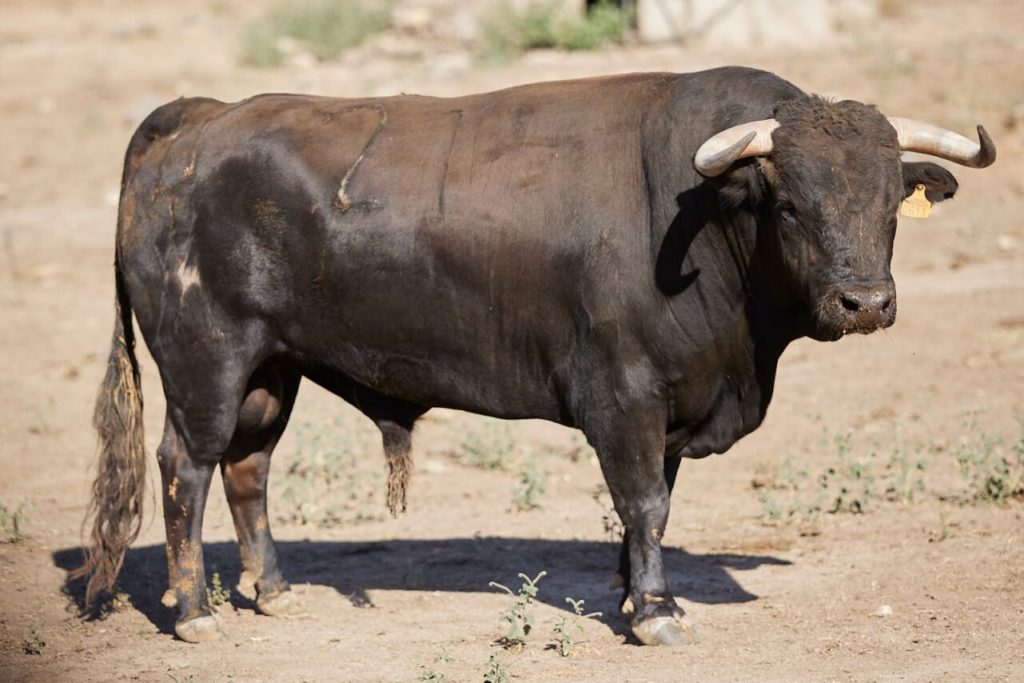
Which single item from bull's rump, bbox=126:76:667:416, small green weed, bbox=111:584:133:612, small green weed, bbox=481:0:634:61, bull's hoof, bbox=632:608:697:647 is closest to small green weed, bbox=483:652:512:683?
bull's hoof, bbox=632:608:697:647

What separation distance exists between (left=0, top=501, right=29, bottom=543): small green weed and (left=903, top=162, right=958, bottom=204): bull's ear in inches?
186

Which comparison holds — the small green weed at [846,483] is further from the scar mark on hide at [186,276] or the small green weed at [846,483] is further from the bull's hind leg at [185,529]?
the scar mark on hide at [186,276]

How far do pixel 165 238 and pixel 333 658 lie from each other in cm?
199

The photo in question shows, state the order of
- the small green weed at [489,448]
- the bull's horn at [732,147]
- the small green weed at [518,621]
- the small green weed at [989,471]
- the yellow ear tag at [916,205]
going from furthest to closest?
the small green weed at [489,448], the small green weed at [989,471], the small green weed at [518,621], the yellow ear tag at [916,205], the bull's horn at [732,147]

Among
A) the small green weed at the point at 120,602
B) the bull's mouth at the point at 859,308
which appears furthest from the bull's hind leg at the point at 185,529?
the bull's mouth at the point at 859,308

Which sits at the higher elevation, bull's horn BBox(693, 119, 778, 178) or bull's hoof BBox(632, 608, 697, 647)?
bull's horn BBox(693, 119, 778, 178)

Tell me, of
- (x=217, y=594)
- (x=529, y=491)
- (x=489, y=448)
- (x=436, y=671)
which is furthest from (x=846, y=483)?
(x=217, y=594)

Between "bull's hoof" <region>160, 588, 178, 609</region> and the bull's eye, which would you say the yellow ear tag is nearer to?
the bull's eye

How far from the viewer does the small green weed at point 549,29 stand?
64.3 ft

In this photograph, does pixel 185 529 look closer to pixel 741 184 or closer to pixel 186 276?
pixel 186 276

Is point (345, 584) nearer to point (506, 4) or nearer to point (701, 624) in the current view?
point (701, 624)

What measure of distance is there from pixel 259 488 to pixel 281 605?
55cm

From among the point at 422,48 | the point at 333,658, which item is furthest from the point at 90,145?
the point at 333,658

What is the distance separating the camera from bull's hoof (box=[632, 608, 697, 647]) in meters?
6.13
